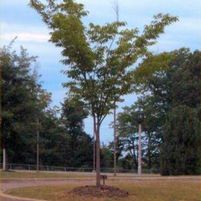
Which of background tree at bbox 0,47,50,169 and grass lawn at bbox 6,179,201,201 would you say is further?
background tree at bbox 0,47,50,169

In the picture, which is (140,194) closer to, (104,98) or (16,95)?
(104,98)

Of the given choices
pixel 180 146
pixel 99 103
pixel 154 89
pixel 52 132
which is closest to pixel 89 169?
pixel 52 132

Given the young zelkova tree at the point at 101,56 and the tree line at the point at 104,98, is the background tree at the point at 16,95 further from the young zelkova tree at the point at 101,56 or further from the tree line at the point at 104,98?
the young zelkova tree at the point at 101,56

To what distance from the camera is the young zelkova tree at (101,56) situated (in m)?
20.7

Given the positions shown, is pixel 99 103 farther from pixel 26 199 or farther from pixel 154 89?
pixel 154 89

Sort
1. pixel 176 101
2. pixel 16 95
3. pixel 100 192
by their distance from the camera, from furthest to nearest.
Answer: pixel 176 101, pixel 16 95, pixel 100 192

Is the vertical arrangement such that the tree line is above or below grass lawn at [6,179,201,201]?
above

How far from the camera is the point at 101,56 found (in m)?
20.9

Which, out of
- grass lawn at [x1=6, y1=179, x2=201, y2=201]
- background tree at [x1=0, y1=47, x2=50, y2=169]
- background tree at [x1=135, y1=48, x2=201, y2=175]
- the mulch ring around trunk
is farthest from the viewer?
background tree at [x1=0, y1=47, x2=50, y2=169]

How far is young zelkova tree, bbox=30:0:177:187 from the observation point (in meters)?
20.7

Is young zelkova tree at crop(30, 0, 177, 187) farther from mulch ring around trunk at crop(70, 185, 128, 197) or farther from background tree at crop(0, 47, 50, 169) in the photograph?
background tree at crop(0, 47, 50, 169)

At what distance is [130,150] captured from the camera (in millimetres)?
69438

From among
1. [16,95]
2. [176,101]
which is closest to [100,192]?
[16,95]

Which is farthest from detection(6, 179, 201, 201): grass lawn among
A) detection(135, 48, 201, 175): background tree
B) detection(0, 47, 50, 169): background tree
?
detection(0, 47, 50, 169): background tree
